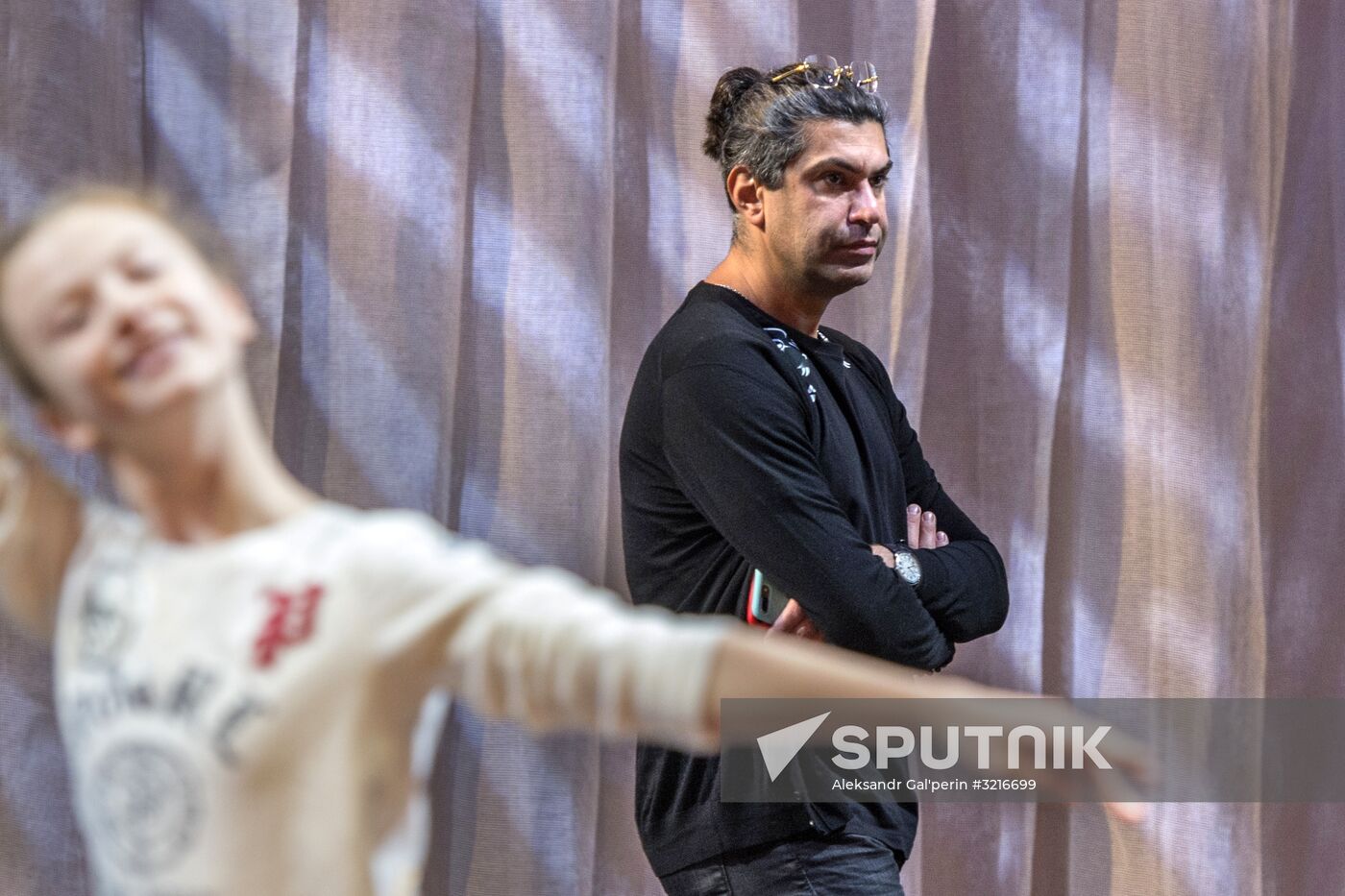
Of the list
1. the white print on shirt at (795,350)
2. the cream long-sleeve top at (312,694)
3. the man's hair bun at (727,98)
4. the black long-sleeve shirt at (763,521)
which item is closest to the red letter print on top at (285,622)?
the cream long-sleeve top at (312,694)

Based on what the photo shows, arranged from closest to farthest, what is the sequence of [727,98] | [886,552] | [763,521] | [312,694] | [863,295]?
[312,694], [763,521], [886,552], [727,98], [863,295]

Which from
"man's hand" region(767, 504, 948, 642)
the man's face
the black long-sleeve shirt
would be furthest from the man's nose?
"man's hand" region(767, 504, 948, 642)

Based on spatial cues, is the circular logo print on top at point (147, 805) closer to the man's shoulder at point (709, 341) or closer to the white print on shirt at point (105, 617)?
the white print on shirt at point (105, 617)

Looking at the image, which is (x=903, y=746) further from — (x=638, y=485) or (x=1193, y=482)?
(x=1193, y=482)

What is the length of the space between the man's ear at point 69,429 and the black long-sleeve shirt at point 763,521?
2.14 ft

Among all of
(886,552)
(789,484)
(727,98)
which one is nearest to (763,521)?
(789,484)

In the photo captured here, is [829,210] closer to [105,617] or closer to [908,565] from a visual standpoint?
[908,565]

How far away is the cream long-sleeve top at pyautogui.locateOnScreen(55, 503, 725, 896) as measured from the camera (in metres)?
0.70

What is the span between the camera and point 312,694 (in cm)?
72

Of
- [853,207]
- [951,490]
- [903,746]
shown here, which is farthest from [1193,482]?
[903,746]

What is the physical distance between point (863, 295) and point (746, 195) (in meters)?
0.42

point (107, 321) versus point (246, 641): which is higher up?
point (107, 321)

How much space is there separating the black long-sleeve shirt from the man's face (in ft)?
0.24

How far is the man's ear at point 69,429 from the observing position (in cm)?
76
